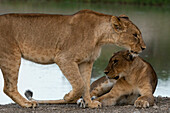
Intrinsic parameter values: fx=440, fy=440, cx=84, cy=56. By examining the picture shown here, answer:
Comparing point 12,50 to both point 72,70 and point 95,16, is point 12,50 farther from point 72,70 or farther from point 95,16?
point 95,16

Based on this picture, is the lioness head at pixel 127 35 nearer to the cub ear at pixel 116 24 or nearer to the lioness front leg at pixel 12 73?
the cub ear at pixel 116 24

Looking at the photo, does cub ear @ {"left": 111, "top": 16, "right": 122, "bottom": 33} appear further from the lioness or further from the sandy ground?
the sandy ground

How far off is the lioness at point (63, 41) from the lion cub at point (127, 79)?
339mm

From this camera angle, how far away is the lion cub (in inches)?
Result: 220

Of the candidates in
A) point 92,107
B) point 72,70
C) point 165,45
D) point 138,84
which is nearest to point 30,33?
point 72,70

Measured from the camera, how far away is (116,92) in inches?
227

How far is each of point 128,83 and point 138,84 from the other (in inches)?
5.5

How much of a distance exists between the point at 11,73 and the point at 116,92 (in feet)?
4.71

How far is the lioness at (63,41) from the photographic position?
5160 millimetres

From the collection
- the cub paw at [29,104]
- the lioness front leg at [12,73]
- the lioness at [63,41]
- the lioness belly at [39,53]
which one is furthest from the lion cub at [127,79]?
the lioness front leg at [12,73]

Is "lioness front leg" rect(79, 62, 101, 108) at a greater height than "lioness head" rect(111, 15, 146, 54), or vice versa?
"lioness head" rect(111, 15, 146, 54)

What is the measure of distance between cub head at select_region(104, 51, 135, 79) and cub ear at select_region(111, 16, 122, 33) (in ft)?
1.55

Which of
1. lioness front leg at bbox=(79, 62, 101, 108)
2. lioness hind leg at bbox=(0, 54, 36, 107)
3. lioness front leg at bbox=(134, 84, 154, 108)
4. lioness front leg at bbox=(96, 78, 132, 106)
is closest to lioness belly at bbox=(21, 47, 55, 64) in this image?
lioness hind leg at bbox=(0, 54, 36, 107)

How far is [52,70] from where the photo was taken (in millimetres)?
9141
